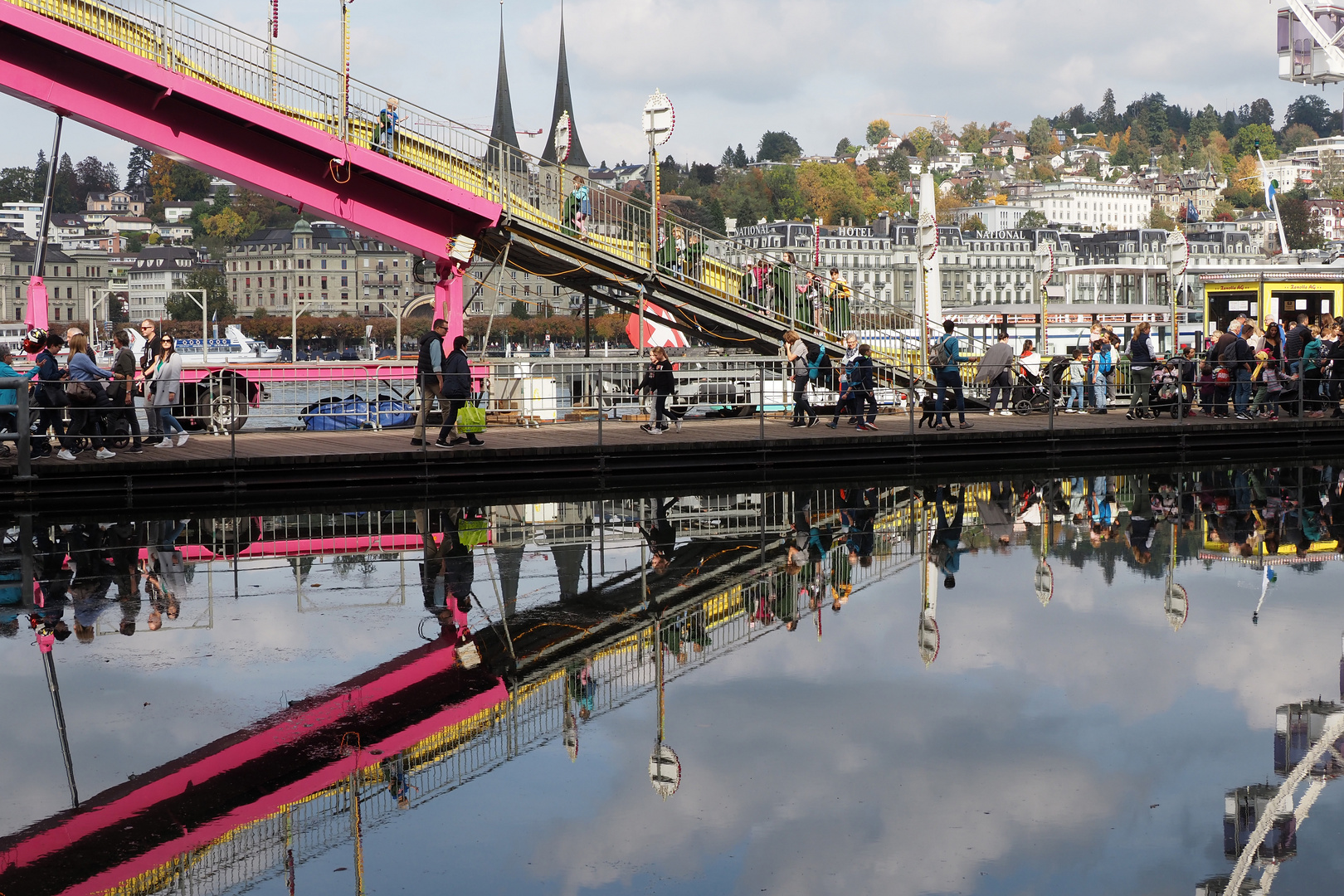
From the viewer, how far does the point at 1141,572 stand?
12266 millimetres

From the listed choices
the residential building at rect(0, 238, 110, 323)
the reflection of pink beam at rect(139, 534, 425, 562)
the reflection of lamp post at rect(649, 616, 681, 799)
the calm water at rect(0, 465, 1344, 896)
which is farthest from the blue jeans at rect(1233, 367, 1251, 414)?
the residential building at rect(0, 238, 110, 323)

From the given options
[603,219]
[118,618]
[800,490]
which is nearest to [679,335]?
[603,219]

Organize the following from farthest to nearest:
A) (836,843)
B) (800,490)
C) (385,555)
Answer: (800,490) → (385,555) → (836,843)

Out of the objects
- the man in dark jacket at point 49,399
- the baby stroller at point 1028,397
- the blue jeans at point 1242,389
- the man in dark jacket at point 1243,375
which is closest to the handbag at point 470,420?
the man in dark jacket at point 49,399

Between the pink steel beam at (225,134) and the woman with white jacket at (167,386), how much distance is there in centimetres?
308

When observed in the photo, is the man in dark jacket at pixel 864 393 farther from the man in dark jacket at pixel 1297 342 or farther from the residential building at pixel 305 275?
the residential building at pixel 305 275

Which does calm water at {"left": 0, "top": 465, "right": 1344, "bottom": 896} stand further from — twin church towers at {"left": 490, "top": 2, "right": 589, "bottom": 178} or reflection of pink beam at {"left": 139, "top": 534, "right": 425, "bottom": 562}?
twin church towers at {"left": 490, "top": 2, "right": 589, "bottom": 178}

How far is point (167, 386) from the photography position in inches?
807

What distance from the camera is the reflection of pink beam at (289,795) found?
19.5 ft

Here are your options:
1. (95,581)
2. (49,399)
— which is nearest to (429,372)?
(49,399)

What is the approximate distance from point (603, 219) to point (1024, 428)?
26.8ft

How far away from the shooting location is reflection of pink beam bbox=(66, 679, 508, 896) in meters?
5.96

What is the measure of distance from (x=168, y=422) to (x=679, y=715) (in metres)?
13.8

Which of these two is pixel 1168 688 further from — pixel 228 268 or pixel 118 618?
pixel 228 268
